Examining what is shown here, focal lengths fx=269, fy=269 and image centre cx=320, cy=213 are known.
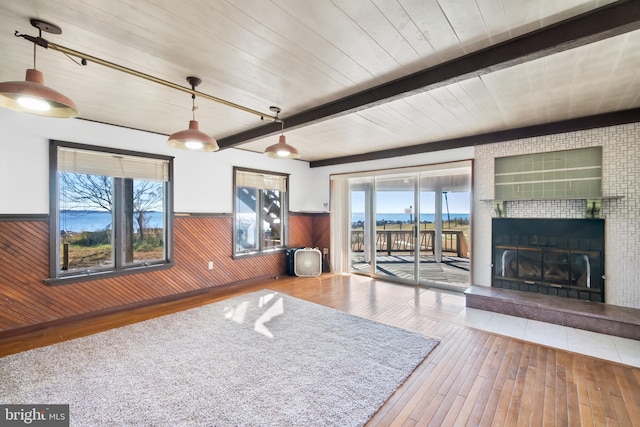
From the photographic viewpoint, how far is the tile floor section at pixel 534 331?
2.68 metres

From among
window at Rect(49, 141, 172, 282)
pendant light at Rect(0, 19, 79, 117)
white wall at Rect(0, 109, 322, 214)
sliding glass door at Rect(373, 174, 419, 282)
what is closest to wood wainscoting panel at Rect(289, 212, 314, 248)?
white wall at Rect(0, 109, 322, 214)

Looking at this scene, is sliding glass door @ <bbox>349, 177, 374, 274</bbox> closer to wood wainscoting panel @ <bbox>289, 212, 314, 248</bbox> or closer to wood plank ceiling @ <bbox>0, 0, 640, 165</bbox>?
wood wainscoting panel @ <bbox>289, 212, 314, 248</bbox>

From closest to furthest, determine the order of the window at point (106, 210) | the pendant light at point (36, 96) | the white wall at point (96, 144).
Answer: the pendant light at point (36, 96) < the white wall at point (96, 144) < the window at point (106, 210)

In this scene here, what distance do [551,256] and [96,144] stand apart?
6.47 metres

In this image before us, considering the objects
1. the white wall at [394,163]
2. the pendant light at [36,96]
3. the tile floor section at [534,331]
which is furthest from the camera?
the white wall at [394,163]

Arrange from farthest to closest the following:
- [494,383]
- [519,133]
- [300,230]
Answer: [300,230] → [519,133] → [494,383]

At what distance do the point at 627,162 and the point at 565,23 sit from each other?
108 inches

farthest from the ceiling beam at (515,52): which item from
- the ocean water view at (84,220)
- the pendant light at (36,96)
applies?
the ocean water view at (84,220)

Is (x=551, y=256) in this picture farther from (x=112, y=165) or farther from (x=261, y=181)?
(x=112, y=165)

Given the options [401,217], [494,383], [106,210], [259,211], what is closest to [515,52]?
[494,383]

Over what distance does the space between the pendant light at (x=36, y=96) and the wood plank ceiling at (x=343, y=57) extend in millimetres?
340

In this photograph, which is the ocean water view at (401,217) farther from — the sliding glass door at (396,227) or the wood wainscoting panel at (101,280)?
the wood wainscoting panel at (101,280)

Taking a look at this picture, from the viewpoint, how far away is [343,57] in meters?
2.08

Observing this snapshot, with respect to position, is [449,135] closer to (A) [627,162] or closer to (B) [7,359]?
(A) [627,162]
